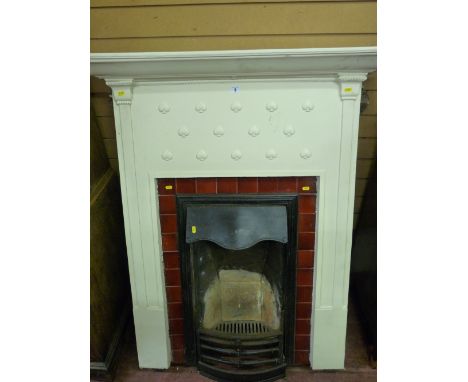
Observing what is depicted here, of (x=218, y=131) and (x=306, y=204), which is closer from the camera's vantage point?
(x=218, y=131)

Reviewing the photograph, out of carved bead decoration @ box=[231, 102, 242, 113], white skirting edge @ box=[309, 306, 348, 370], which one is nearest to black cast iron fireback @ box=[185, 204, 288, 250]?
carved bead decoration @ box=[231, 102, 242, 113]

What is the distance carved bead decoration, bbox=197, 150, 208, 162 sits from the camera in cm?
174

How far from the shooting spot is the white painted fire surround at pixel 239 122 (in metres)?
1.55

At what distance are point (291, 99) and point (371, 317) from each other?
128 cm

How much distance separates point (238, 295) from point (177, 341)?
0.41 meters

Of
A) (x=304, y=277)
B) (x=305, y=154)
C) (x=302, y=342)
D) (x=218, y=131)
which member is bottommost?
(x=302, y=342)

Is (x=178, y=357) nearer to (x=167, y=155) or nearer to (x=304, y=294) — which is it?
(x=304, y=294)

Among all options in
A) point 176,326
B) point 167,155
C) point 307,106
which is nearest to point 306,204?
point 307,106

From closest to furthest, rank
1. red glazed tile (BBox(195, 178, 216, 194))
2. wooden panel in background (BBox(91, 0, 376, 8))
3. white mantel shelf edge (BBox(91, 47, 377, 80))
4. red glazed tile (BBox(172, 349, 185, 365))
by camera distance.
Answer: white mantel shelf edge (BBox(91, 47, 377, 80)), wooden panel in background (BBox(91, 0, 376, 8)), red glazed tile (BBox(195, 178, 216, 194)), red glazed tile (BBox(172, 349, 185, 365))

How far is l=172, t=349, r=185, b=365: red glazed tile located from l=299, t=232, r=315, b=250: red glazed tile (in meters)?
0.87

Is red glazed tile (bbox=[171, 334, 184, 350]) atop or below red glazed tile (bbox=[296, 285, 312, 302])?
below

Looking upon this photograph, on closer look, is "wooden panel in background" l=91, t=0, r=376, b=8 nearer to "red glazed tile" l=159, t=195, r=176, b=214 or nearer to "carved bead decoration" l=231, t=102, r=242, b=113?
"carved bead decoration" l=231, t=102, r=242, b=113

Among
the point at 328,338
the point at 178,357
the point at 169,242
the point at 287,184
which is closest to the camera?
the point at 287,184

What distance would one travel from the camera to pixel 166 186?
1.82 metres
